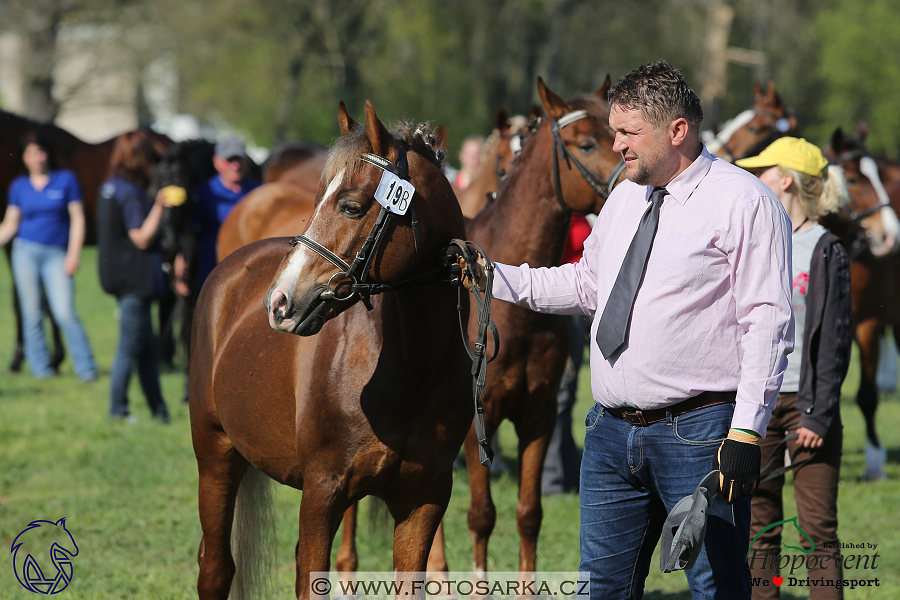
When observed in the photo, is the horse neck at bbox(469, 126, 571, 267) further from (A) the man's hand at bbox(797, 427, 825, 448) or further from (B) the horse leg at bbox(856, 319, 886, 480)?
(B) the horse leg at bbox(856, 319, 886, 480)

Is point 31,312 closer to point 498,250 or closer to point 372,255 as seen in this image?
point 498,250

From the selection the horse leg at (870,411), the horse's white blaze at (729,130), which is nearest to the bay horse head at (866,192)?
the horse's white blaze at (729,130)

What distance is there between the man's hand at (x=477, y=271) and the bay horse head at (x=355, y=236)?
115mm

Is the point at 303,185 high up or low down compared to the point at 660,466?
up

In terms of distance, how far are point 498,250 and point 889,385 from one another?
697 cm

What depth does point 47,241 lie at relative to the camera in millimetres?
8938

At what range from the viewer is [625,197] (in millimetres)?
2691

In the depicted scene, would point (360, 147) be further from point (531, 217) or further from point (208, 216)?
point (208, 216)

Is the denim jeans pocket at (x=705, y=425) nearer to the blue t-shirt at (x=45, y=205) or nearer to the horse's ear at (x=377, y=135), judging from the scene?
the horse's ear at (x=377, y=135)

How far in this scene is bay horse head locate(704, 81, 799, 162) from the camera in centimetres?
719

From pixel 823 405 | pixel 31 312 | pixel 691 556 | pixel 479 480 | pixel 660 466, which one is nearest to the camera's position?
pixel 691 556

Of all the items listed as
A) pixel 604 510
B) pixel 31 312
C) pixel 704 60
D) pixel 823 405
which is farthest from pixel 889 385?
pixel 704 60

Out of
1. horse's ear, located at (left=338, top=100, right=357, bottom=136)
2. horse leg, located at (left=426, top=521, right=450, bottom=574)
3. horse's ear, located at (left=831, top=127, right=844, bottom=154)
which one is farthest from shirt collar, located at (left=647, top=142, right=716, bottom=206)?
horse's ear, located at (left=831, top=127, right=844, bottom=154)

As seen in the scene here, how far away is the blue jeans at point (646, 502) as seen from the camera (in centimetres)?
244
